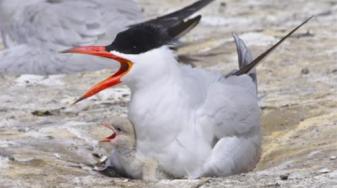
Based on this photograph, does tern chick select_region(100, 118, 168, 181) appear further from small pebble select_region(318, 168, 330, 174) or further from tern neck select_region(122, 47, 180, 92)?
small pebble select_region(318, 168, 330, 174)

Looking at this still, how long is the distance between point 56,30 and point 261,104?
2192 millimetres

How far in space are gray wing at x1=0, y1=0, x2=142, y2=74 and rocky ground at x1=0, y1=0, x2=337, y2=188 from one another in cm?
25

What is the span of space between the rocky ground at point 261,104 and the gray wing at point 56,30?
0.25m

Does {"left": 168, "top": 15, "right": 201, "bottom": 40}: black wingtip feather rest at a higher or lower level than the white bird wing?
higher

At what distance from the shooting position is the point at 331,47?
795cm

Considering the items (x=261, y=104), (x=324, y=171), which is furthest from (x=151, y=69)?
(x=261, y=104)

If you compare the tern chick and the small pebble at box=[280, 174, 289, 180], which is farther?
the tern chick

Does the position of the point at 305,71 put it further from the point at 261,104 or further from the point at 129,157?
the point at 129,157

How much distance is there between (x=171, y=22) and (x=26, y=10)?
2.75m

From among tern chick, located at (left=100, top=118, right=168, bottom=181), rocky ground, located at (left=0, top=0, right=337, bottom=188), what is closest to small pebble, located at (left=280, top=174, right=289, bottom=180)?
rocky ground, located at (left=0, top=0, right=337, bottom=188)

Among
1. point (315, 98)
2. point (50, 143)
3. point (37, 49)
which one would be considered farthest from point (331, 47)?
point (50, 143)

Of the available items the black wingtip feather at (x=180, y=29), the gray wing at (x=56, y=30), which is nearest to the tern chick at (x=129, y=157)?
the black wingtip feather at (x=180, y=29)

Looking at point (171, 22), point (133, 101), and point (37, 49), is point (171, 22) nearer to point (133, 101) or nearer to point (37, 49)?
point (133, 101)

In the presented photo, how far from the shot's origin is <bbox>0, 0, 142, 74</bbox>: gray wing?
319 inches
